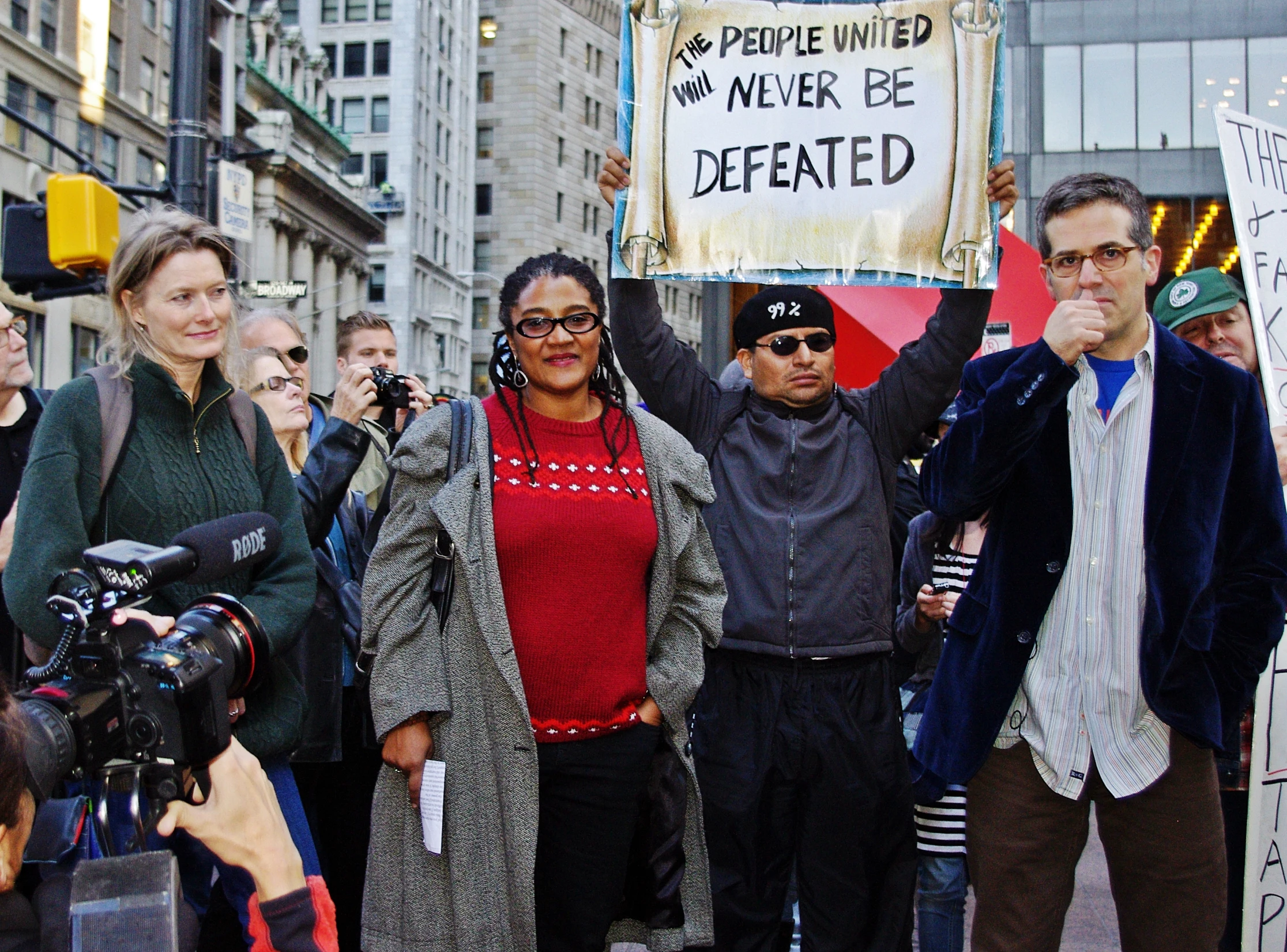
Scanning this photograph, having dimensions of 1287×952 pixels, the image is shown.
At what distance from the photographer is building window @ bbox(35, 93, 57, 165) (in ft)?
110

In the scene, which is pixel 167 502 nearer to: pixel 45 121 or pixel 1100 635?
pixel 1100 635

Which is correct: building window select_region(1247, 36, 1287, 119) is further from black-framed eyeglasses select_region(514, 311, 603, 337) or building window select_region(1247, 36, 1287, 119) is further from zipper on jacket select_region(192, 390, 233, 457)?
zipper on jacket select_region(192, 390, 233, 457)

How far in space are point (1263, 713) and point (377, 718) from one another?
2411 mm

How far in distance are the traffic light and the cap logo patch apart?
20.2 ft

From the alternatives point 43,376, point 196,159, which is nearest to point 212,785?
point 196,159

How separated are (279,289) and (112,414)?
25.2 feet

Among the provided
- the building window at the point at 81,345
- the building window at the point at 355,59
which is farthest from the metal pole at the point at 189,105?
the building window at the point at 355,59

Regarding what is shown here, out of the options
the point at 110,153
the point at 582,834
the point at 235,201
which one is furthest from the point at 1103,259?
the point at 110,153

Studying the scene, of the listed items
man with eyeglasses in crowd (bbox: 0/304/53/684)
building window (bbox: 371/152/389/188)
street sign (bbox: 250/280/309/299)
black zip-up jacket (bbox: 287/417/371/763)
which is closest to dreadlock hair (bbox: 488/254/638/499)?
black zip-up jacket (bbox: 287/417/371/763)

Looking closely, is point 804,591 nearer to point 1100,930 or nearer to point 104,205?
point 1100,930

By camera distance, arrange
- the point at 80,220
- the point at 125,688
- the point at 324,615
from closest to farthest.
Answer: the point at 125,688, the point at 324,615, the point at 80,220

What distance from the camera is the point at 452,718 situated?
3.19 metres

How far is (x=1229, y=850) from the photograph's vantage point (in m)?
3.85

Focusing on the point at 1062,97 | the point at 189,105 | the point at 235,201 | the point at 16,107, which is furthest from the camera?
the point at 16,107
